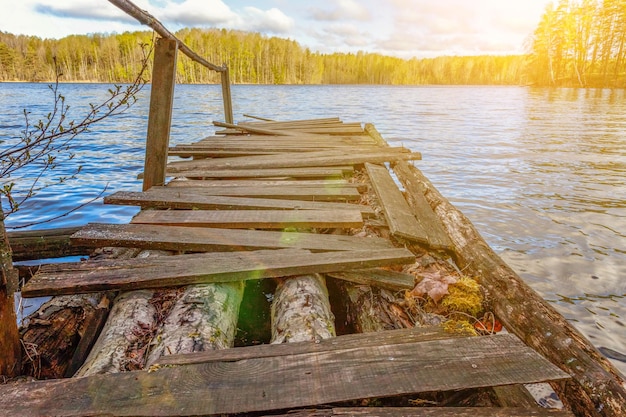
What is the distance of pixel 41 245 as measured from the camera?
3.75m

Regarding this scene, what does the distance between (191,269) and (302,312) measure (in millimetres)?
825

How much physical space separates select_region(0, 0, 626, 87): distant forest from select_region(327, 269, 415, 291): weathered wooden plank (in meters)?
1.93

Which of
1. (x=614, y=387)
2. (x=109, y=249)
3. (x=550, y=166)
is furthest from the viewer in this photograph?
(x=550, y=166)

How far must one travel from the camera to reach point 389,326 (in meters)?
2.21

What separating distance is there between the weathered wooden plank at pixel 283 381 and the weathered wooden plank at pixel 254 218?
183cm

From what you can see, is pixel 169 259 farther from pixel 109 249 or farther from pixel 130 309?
pixel 109 249

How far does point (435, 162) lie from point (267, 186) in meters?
8.19

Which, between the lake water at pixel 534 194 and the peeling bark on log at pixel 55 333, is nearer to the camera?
the peeling bark on log at pixel 55 333

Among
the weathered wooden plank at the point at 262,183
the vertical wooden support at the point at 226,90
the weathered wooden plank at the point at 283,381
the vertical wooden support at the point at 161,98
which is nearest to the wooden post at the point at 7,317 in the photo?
the weathered wooden plank at the point at 283,381

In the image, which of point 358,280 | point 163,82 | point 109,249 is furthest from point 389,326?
point 163,82

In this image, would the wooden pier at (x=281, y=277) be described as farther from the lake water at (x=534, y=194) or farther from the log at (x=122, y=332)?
the lake water at (x=534, y=194)

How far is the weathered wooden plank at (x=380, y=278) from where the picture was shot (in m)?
2.53

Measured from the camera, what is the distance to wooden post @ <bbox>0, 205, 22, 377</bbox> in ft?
5.85

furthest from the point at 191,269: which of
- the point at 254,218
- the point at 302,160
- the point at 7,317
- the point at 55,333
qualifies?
the point at 302,160
